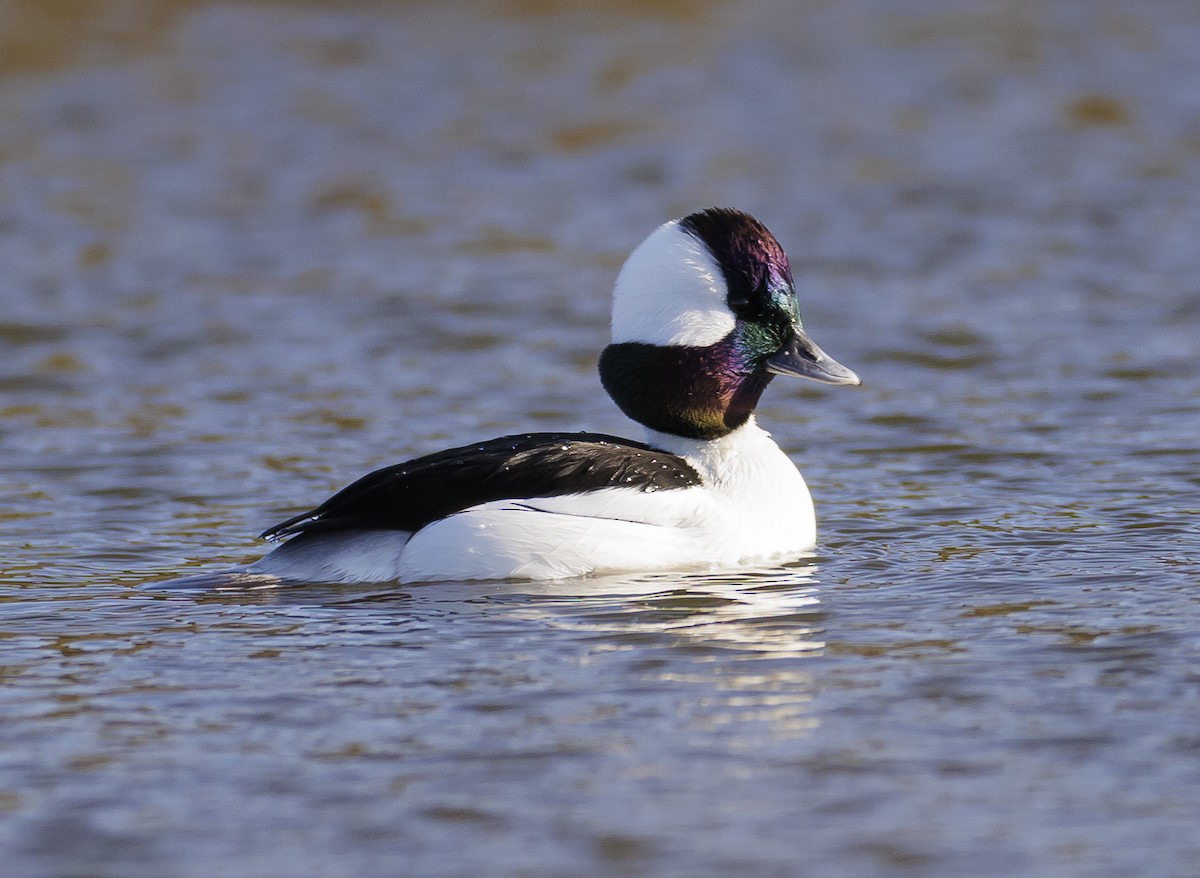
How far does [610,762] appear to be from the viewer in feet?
17.2

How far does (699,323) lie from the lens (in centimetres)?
770

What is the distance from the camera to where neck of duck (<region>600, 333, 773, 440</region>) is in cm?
Answer: 774

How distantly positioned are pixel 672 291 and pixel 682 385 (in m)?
0.37

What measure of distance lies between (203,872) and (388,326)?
8011mm

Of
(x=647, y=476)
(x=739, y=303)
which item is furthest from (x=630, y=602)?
Answer: (x=739, y=303)

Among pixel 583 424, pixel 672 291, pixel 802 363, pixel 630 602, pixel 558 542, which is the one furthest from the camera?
pixel 583 424

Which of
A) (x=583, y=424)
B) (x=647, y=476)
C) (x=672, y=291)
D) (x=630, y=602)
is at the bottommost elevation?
(x=630, y=602)

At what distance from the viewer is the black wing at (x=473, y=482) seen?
726 centimetres

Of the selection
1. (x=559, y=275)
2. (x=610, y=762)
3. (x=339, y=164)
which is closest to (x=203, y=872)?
(x=610, y=762)

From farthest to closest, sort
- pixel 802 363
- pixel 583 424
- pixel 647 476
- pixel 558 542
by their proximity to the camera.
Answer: pixel 583 424 → pixel 802 363 → pixel 647 476 → pixel 558 542

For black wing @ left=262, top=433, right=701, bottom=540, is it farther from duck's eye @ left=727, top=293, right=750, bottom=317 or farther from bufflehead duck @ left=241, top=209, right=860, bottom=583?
duck's eye @ left=727, top=293, right=750, bottom=317

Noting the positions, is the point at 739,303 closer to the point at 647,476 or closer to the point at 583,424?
the point at 647,476

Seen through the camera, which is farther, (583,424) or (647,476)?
(583,424)

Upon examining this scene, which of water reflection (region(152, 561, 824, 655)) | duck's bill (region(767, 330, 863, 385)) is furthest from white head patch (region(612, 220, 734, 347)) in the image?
water reflection (region(152, 561, 824, 655))
